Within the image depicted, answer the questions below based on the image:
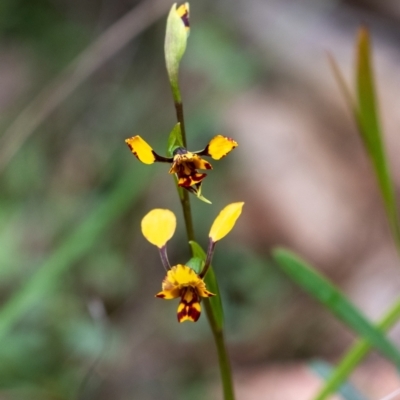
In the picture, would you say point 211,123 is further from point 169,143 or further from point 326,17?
point 169,143

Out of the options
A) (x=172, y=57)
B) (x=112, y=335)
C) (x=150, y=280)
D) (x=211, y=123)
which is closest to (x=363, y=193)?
(x=211, y=123)

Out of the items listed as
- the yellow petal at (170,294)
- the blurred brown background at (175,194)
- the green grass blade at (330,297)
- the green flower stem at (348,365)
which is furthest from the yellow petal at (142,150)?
the blurred brown background at (175,194)

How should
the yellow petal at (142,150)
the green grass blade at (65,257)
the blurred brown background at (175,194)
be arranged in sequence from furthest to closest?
the blurred brown background at (175,194) → the green grass blade at (65,257) → the yellow petal at (142,150)

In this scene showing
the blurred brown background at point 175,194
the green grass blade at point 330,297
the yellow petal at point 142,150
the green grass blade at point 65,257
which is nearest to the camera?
the yellow petal at point 142,150

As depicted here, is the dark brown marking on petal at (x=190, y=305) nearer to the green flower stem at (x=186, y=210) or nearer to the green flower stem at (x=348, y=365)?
the green flower stem at (x=186, y=210)

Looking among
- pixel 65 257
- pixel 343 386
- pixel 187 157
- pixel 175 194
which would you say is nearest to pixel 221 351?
pixel 187 157

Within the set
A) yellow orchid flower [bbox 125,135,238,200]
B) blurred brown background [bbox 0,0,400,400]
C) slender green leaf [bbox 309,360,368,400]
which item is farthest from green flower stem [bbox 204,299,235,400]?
blurred brown background [bbox 0,0,400,400]
